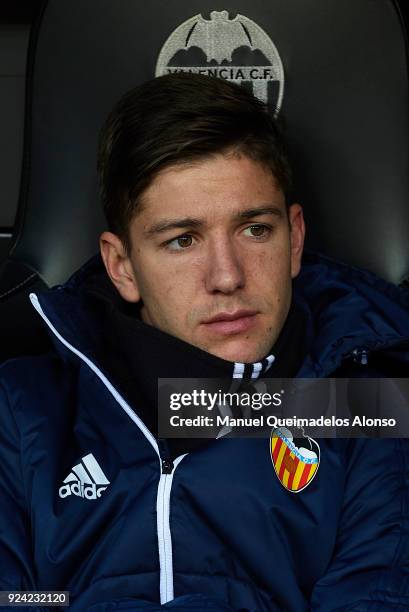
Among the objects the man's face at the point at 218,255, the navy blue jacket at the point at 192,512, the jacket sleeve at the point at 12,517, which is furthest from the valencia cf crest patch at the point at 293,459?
the jacket sleeve at the point at 12,517

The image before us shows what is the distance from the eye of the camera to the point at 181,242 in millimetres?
1353

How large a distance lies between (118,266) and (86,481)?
33 centimetres

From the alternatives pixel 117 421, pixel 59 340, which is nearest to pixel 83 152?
pixel 59 340

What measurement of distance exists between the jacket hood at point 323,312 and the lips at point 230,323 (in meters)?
0.04

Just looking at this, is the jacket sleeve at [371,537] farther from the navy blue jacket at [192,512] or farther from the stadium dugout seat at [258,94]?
the stadium dugout seat at [258,94]

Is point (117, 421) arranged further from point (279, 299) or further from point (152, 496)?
point (279, 299)

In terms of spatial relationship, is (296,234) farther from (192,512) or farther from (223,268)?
(192,512)

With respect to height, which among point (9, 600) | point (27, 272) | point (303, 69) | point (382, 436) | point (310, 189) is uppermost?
point (303, 69)

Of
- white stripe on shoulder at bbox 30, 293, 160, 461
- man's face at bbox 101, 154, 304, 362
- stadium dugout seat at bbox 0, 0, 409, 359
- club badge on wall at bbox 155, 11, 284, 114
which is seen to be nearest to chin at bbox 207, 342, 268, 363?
man's face at bbox 101, 154, 304, 362

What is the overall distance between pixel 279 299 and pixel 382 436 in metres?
0.22

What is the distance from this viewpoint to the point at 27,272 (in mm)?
1543

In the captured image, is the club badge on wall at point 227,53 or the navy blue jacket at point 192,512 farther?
the club badge on wall at point 227,53

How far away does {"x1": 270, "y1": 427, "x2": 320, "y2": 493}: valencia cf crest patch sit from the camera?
1283 millimetres

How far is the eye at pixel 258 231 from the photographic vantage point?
4.46ft
